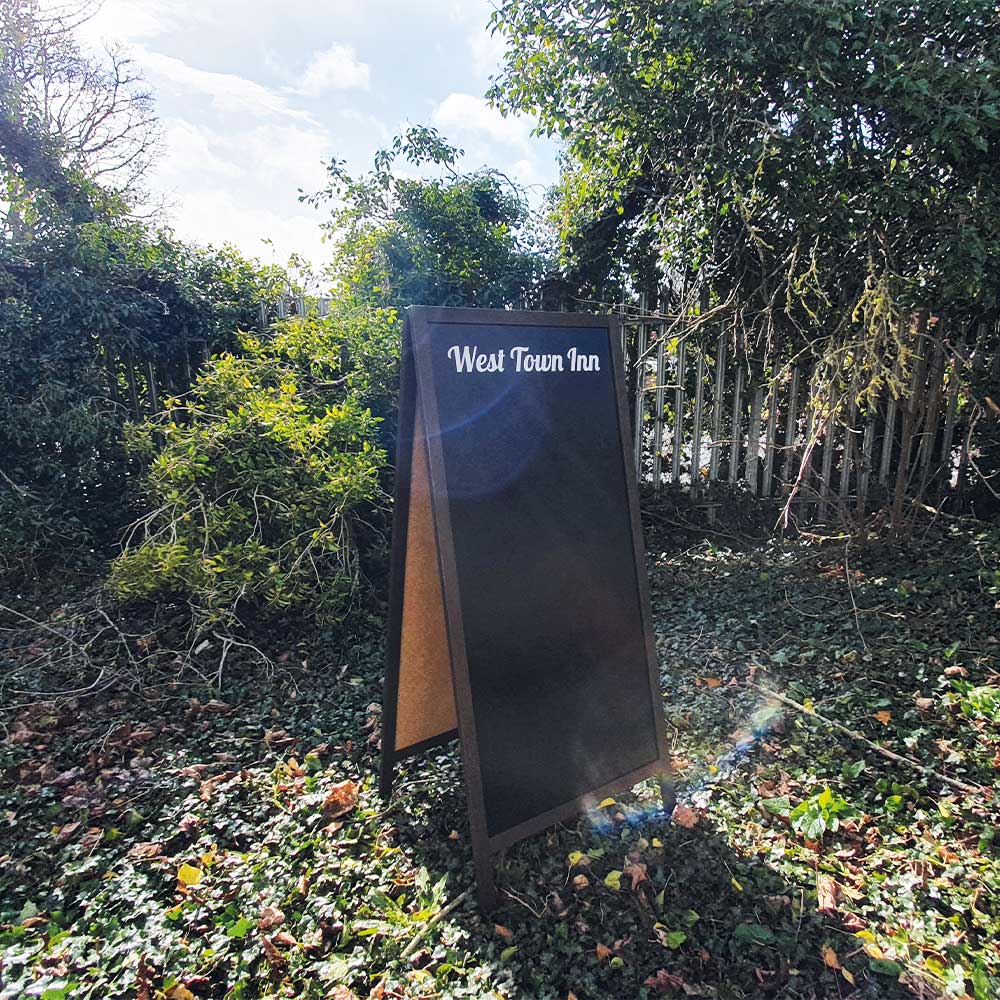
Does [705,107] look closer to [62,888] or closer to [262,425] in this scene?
[262,425]

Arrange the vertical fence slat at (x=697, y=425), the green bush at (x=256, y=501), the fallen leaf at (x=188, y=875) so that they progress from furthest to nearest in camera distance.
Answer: the vertical fence slat at (x=697, y=425) < the green bush at (x=256, y=501) < the fallen leaf at (x=188, y=875)

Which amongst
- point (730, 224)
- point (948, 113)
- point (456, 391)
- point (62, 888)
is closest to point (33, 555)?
point (62, 888)

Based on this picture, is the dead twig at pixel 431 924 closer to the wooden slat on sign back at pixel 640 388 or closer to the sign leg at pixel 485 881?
the sign leg at pixel 485 881

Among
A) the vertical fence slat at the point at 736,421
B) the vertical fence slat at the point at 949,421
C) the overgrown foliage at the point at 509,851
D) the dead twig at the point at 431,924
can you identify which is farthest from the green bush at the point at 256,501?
the vertical fence slat at the point at 949,421

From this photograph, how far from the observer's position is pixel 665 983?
5.67 feet

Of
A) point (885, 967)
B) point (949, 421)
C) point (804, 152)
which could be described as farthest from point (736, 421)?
A: point (885, 967)

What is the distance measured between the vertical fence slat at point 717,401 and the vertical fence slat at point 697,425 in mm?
109

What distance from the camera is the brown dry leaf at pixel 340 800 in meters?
2.41

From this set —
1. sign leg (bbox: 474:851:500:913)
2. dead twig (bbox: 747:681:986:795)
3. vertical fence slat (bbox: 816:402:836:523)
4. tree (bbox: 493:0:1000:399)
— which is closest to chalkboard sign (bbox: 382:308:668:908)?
sign leg (bbox: 474:851:500:913)

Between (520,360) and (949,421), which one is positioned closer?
(520,360)

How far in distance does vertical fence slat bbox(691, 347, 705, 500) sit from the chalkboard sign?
143 inches

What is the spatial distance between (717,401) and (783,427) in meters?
0.64

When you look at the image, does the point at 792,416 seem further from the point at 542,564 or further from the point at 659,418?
the point at 542,564

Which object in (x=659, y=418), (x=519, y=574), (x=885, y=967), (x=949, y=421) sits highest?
(x=659, y=418)
